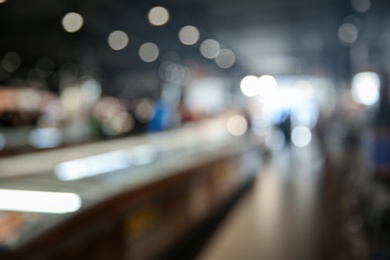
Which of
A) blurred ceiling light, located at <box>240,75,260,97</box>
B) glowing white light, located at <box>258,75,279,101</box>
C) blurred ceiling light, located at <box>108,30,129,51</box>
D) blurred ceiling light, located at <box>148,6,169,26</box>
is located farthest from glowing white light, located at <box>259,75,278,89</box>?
blurred ceiling light, located at <box>148,6,169,26</box>

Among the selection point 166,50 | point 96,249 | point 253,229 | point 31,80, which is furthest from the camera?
point 31,80

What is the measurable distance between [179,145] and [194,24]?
7.41 feet

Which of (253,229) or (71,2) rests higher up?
(71,2)

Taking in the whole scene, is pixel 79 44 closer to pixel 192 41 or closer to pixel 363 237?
pixel 192 41

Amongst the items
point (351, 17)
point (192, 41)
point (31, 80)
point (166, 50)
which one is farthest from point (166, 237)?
point (31, 80)

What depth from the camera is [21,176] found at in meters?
3.25

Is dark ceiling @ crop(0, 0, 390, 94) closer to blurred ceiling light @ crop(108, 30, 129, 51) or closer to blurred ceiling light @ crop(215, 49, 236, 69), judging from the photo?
blurred ceiling light @ crop(108, 30, 129, 51)

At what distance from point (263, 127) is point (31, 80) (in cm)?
883

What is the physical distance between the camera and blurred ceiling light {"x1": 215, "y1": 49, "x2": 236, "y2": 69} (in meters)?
12.6

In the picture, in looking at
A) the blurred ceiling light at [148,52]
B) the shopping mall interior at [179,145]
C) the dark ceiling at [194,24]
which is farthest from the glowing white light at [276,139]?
the blurred ceiling light at [148,52]

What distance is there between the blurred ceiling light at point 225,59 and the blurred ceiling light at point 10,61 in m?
5.64

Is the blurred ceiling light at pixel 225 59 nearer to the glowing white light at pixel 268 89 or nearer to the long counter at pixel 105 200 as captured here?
the glowing white light at pixel 268 89

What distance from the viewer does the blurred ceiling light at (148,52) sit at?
10.0 m

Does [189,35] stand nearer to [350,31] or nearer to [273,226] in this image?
[350,31]
